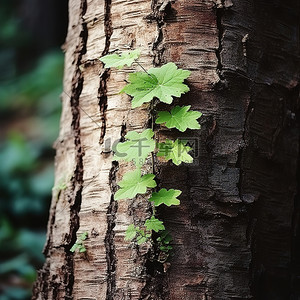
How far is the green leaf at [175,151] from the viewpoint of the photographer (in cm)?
144

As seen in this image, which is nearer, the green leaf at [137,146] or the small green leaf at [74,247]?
the green leaf at [137,146]

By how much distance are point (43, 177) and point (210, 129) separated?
242cm

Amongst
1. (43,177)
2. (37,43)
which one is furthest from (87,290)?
(37,43)


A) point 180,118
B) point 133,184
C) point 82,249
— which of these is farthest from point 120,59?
point 82,249

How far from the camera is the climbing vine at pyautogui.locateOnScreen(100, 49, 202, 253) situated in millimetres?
1434

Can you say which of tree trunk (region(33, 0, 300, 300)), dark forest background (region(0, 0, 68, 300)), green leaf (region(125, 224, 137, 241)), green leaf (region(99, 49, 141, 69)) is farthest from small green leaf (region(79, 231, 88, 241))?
dark forest background (region(0, 0, 68, 300))

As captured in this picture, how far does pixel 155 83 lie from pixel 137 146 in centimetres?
22

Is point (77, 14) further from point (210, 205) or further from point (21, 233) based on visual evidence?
point (21, 233)

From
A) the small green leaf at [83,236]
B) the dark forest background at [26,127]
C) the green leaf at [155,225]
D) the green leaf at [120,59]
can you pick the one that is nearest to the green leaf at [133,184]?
the green leaf at [155,225]

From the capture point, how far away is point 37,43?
5.67 m

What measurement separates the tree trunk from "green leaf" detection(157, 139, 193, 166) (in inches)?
1.5

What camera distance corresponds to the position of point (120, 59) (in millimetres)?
1519

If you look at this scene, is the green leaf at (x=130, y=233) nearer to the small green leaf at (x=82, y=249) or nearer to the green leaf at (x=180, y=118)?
the small green leaf at (x=82, y=249)

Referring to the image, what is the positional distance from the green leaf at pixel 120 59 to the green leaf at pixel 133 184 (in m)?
0.36
